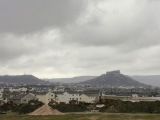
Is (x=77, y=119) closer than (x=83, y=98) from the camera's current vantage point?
Yes

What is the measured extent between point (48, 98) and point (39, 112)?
210 feet

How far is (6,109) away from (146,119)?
56311 millimetres

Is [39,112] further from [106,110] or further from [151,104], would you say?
[151,104]

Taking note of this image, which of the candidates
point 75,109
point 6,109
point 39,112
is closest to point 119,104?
point 75,109

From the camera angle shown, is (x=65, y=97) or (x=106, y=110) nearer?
(x=106, y=110)

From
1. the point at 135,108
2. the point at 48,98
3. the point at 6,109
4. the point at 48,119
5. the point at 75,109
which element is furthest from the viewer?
the point at 48,98

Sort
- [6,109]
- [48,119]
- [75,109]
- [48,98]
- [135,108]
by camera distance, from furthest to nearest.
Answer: [48,98], [6,109], [75,109], [135,108], [48,119]

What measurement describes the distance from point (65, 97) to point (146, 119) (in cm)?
9118

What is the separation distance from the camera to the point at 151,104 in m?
85.4

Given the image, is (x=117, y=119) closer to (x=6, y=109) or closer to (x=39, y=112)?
(x=39, y=112)

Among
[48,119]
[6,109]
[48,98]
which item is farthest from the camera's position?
[48,98]

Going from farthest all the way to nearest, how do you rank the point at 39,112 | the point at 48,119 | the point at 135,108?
the point at 135,108 → the point at 39,112 → the point at 48,119

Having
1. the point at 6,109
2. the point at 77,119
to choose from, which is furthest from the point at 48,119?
the point at 6,109

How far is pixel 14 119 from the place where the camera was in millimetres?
70812
